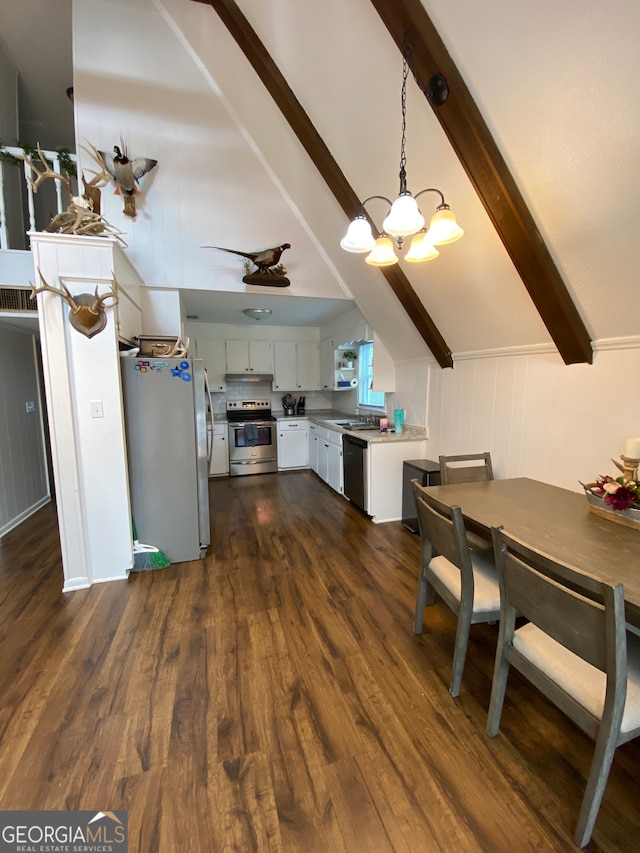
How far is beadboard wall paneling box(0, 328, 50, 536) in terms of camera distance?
11.6ft

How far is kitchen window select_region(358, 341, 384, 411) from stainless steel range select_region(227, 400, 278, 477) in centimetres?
147

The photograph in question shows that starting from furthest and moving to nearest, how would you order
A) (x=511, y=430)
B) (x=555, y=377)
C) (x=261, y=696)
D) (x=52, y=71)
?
(x=52, y=71) → (x=511, y=430) → (x=555, y=377) → (x=261, y=696)

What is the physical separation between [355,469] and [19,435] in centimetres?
371

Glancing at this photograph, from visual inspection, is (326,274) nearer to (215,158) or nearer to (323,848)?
(215,158)

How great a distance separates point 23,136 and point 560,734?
28.2 ft

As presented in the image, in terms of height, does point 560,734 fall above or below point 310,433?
below

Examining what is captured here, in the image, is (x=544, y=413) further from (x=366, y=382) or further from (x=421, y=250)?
(x=366, y=382)

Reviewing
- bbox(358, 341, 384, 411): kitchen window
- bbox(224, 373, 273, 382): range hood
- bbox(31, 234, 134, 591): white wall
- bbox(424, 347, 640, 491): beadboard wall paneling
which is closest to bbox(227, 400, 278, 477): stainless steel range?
bbox(224, 373, 273, 382): range hood

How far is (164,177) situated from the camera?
11.2 feet

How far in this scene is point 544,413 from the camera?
8.30 ft

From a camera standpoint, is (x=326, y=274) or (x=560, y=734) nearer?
(x=560, y=734)

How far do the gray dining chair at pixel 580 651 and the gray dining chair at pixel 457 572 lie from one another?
0.22 meters

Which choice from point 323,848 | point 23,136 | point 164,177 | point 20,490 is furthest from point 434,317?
point 23,136

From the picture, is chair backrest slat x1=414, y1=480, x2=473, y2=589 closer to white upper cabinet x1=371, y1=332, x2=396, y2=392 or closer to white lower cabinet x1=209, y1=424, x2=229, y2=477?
white upper cabinet x1=371, y1=332, x2=396, y2=392
